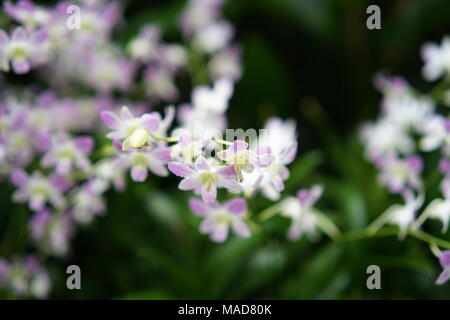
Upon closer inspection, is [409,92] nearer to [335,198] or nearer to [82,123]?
[335,198]

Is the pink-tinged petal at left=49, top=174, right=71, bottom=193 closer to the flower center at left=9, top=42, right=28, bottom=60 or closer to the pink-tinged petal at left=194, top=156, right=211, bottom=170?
the flower center at left=9, top=42, right=28, bottom=60

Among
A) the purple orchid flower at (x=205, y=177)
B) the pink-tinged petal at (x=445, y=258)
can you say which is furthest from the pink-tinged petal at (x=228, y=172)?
the pink-tinged petal at (x=445, y=258)

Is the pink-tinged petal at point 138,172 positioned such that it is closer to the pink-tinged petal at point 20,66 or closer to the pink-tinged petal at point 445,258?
the pink-tinged petal at point 20,66

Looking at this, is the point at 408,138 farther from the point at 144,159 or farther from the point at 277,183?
the point at 144,159

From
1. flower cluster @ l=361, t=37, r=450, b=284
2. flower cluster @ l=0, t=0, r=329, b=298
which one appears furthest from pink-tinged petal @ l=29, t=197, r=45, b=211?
flower cluster @ l=361, t=37, r=450, b=284

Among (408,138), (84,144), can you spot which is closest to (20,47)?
(84,144)

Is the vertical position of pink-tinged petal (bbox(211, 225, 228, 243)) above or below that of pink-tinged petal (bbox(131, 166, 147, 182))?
below
